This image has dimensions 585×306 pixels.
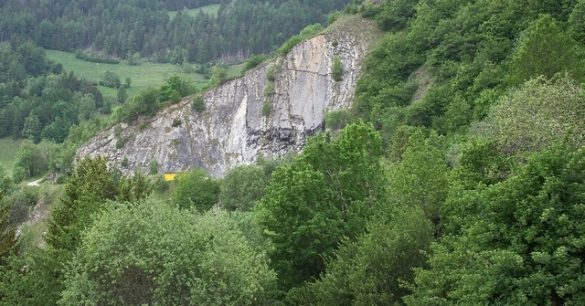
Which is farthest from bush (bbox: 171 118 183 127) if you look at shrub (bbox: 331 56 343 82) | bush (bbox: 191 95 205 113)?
shrub (bbox: 331 56 343 82)

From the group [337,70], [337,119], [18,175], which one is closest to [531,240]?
[337,119]

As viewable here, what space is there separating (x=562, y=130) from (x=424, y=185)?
598 cm

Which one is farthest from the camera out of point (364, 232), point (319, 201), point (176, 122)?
point (176, 122)

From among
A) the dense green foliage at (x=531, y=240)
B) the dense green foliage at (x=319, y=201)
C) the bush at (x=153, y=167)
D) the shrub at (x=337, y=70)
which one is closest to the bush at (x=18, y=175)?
the bush at (x=153, y=167)

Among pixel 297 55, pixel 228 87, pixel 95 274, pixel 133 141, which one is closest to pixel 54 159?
pixel 133 141

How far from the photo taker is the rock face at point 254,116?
84.5 metres

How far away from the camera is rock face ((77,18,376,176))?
84.5 metres

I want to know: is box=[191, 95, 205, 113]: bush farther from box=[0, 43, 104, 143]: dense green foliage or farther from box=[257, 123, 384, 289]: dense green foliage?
box=[0, 43, 104, 143]: dense green foliage

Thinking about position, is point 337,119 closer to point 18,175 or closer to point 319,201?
point 319,201

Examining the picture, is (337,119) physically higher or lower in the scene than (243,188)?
higher

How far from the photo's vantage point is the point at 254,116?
8719 centimetres

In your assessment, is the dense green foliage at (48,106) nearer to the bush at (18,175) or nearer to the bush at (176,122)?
the bush at (18,175)

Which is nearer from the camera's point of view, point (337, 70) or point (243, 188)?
point (243, 188)

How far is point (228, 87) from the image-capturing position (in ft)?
303
